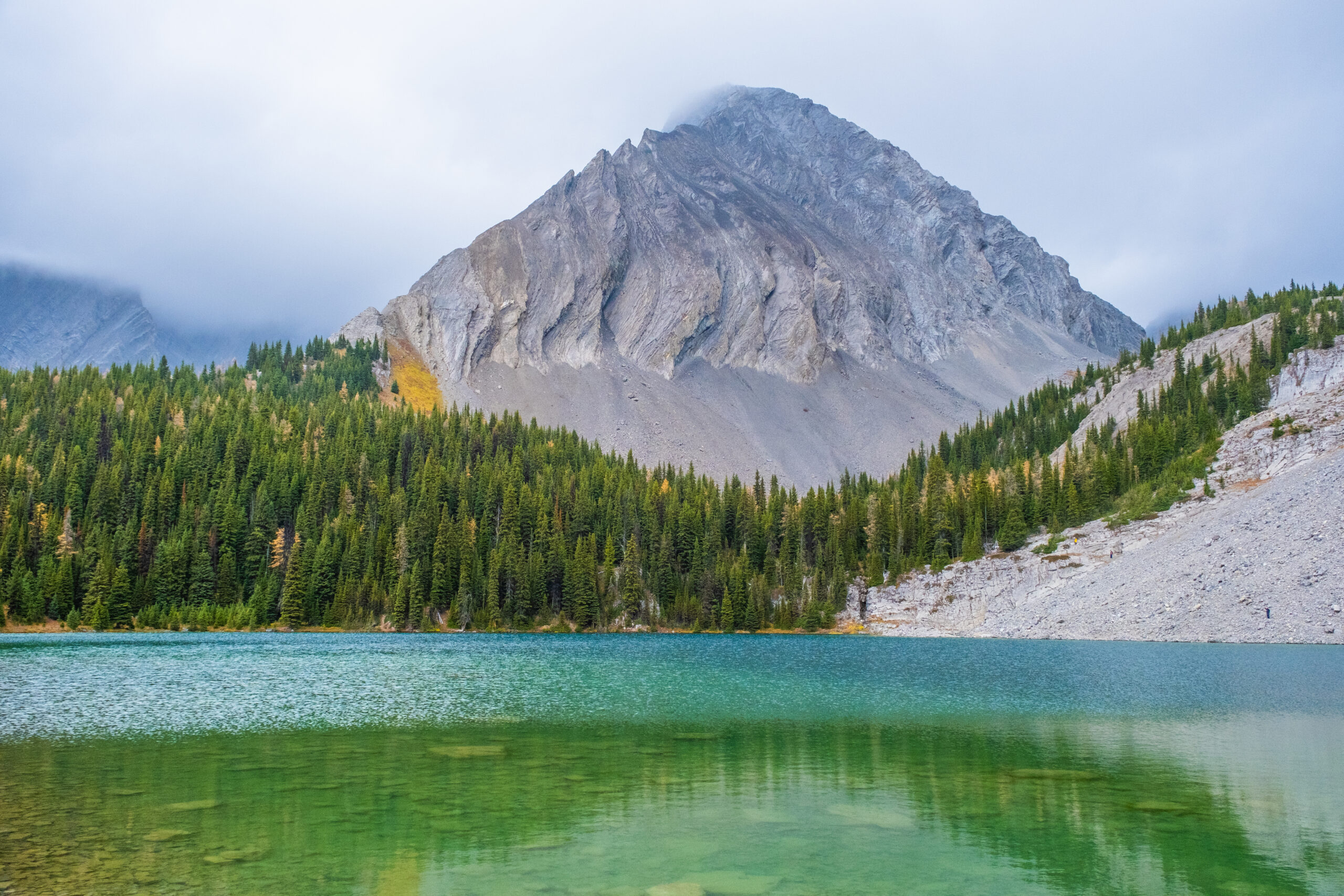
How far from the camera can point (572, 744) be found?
24.9m

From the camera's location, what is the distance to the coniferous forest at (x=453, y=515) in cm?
10175

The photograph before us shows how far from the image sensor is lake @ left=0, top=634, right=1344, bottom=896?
1338 cm

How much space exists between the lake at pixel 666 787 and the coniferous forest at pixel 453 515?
6361 centimetres

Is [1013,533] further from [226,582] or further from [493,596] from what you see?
[226,582]

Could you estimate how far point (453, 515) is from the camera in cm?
12319

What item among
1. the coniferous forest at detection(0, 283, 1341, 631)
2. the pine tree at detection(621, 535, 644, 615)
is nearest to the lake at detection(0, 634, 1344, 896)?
the coniferous forest at detection(0, 283, 1341, 631)

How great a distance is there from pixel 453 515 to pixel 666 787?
108 meters

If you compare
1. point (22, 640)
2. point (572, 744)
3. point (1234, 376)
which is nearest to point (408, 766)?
point (572, 744)

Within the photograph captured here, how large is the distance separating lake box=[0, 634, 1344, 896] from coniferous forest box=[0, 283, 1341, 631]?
209ft

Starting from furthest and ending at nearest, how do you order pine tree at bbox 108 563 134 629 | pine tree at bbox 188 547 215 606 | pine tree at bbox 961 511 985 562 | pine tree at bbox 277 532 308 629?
pine tree at bbox 961 511 985 562 < pine tree at bbox 188 547 215 606 < pine tree at bbox 277 532 308 629 < pine tree at bbox 108 563 134 629

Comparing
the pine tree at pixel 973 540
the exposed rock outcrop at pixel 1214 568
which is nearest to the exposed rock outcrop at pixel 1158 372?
the exposed rock outcrop at pixel 1214 568

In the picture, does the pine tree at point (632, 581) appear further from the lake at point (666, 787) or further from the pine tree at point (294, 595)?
the lake at point (666, 787)

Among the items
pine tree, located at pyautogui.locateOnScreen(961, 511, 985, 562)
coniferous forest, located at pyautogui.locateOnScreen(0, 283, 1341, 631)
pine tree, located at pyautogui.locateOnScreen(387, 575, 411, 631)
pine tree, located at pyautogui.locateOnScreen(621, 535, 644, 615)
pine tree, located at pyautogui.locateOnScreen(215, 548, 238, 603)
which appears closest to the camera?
coniferous forest, located at pyautogui.locateOnScreen(0, 283, 1341, 631)

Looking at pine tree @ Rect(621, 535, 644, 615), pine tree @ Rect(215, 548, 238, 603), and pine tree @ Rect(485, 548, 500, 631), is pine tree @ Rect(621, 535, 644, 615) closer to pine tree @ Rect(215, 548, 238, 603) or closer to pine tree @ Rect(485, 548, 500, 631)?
pine tree @ Rect(485, 548, 500, 631)
